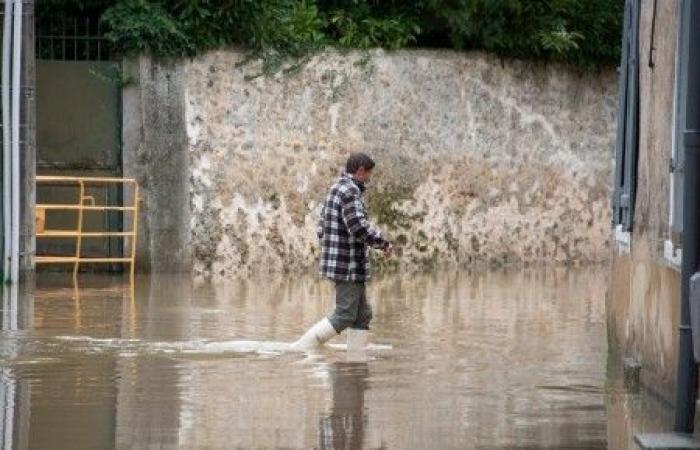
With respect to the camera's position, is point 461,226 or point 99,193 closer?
point 99,193

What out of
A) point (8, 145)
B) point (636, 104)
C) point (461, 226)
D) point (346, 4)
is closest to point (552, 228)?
point (461, 226)

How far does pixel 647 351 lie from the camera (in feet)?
45.6

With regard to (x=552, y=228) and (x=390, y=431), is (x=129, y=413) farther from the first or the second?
(x=552, y=228)

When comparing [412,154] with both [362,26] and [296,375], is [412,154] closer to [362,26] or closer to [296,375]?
[362,26]

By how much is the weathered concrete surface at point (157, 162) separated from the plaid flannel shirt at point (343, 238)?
10099 millimetres

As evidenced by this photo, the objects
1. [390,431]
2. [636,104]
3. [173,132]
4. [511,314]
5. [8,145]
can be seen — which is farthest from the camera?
[173,132]

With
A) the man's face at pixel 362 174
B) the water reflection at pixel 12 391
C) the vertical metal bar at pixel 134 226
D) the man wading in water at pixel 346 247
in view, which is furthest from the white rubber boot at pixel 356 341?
the vertical metal bar at pixel 134 226

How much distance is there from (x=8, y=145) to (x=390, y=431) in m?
12.7

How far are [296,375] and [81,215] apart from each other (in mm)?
11412

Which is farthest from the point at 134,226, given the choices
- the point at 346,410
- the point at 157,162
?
the point at 346,410

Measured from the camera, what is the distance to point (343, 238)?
15.7m

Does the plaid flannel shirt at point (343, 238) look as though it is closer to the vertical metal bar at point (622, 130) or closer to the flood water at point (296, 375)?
the flood water at point (296, 375)

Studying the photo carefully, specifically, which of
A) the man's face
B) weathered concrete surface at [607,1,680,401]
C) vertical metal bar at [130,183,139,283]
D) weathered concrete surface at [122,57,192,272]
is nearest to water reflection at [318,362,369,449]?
the man's face

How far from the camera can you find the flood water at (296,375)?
11570mm
